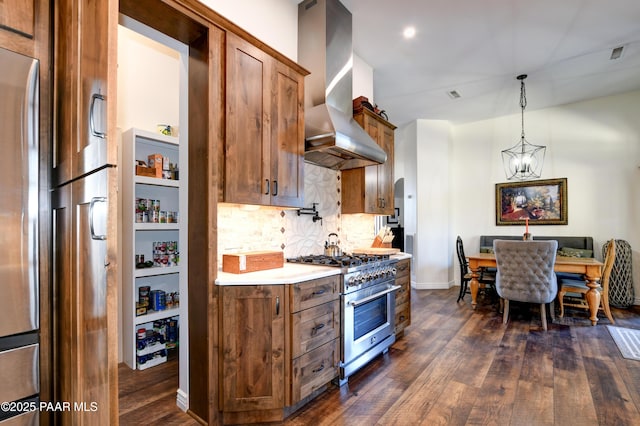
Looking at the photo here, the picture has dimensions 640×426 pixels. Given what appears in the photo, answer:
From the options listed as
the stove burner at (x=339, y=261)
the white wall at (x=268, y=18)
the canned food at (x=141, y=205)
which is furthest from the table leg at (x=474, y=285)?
the canned food at (x=141, y=205)

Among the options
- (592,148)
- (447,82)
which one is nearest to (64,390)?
(447,82)

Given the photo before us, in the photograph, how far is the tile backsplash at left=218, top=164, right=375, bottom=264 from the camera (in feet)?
8.07

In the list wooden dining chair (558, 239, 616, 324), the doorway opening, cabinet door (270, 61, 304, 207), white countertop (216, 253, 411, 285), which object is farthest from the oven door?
wooden dining chair (558, 239, 616, 324)

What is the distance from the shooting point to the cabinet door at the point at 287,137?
243 cm

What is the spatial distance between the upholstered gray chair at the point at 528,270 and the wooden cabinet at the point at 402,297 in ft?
4.43

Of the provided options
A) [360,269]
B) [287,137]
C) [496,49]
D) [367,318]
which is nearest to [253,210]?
[287,137]

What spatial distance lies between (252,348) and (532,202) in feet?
19.3

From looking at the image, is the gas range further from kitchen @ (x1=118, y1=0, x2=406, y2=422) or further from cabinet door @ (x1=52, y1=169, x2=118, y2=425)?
cabinet door @ (x1=52, y1=169, x2=118, y2=425)

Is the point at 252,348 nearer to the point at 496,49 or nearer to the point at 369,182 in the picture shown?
the point at 369,182

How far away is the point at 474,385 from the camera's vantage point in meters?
2.50

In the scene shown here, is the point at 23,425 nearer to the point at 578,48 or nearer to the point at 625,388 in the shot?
the point at 625,388

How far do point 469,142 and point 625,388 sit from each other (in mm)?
5018

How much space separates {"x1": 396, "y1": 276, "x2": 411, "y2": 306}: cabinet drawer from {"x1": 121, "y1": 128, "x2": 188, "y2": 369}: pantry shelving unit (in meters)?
2.25

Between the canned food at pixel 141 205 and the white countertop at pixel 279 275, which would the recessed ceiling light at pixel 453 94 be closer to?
the white countertop at pixel 279 275
